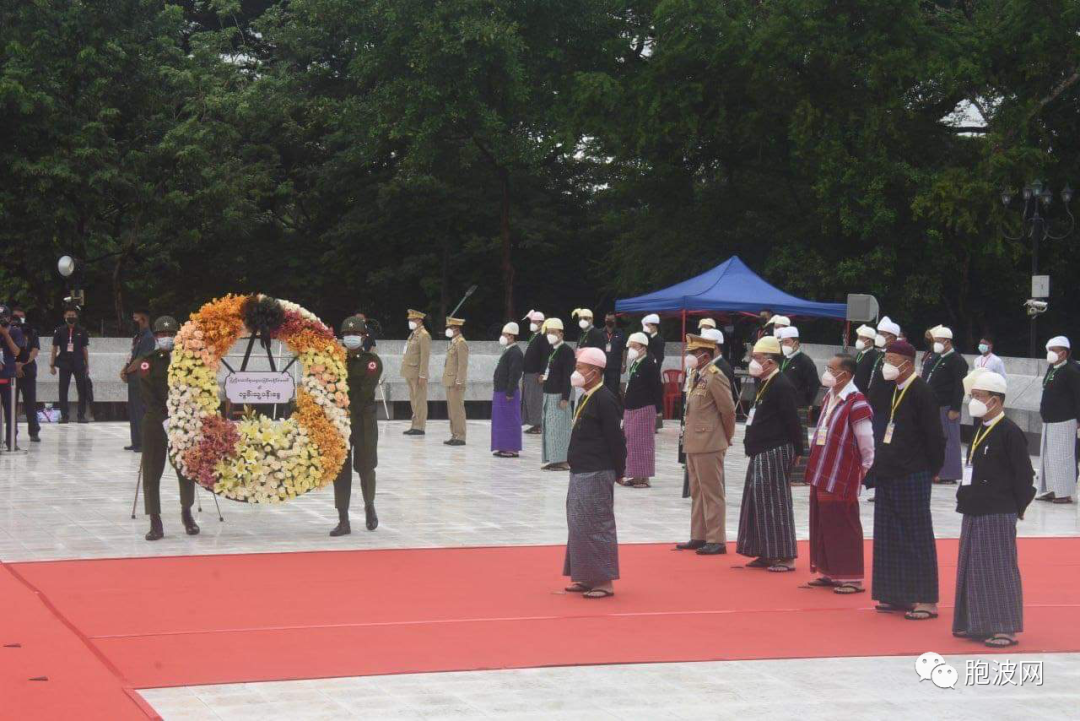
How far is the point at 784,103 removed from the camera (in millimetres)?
35188

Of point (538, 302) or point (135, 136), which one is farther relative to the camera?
point (538, 302)

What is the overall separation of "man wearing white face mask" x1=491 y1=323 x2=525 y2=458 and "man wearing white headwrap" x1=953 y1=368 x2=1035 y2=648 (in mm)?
11838

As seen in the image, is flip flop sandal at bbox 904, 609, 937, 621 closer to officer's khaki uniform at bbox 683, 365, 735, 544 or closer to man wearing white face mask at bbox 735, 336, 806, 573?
man wearing white face mask at bbox 735, 336, 806, 573

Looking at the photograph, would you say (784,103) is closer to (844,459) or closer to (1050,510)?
(1050,510)

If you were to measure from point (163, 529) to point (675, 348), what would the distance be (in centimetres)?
2065

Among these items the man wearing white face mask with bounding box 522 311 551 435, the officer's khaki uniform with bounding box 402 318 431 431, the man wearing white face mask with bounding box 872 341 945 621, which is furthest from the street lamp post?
the man wearing white face mask with bounding box 872 341 945 621

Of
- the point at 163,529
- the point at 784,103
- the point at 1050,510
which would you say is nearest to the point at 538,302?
the point at 784,103

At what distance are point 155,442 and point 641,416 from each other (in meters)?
6.32

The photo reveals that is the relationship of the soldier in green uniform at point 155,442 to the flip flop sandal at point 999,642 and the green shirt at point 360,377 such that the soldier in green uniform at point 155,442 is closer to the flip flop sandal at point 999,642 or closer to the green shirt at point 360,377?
the green shirt at point 360,377

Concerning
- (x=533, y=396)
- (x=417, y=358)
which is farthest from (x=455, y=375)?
(x=533, y=396)

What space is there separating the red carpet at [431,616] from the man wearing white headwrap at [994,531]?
218 millimetres

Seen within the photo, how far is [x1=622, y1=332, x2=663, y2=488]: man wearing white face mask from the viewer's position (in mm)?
16719

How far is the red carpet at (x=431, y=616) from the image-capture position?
8.02m

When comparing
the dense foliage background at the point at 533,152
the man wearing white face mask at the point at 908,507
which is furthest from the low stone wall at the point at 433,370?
the man wearing white face mask at the point at 908,507
